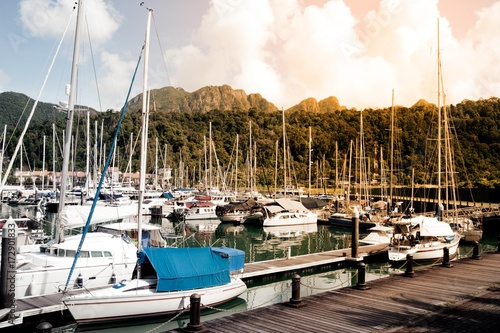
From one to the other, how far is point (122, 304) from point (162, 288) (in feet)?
5.25

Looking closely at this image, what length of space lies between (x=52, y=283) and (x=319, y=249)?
25.4 m

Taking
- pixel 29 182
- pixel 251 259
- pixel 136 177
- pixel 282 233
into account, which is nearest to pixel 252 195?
pixel 282 233

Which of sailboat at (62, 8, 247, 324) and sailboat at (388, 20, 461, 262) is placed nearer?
sailboat at (62, 8, 247, 324)

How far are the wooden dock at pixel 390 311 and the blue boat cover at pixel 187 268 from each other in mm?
4096

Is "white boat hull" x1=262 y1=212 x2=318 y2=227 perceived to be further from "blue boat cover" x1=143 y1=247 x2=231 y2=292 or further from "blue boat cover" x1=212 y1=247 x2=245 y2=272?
"blue boat cover" x1=143 y1=247 x2=231 y2=292

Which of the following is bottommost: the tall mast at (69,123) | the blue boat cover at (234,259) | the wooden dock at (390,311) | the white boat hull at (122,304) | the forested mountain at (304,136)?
the white boat hull at (122,304)

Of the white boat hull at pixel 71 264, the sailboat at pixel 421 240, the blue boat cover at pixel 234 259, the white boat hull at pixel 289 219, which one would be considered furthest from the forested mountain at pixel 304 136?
the white boat hull at pixel 71 264

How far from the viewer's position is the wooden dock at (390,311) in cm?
1269

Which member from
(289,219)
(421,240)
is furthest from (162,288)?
(289,219)

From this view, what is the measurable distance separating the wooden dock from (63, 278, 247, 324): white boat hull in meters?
4.14

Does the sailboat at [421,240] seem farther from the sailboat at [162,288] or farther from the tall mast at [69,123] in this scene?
the tall mast at [69,123]

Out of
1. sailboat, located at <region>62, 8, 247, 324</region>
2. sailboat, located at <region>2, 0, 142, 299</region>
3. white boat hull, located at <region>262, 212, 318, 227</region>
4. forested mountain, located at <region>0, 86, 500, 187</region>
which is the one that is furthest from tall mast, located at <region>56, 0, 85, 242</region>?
forested mountain, located at <region>0, 86, 500, 187</region>

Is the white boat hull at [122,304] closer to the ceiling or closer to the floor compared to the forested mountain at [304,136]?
closer to the floor

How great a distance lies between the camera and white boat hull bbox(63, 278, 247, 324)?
631 inches
